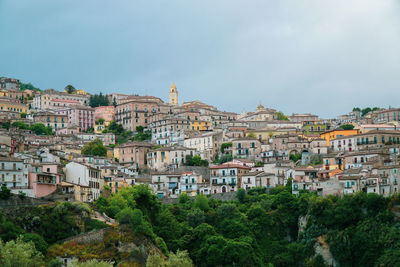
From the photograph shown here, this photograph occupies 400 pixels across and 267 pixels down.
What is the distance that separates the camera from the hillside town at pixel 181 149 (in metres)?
73.8

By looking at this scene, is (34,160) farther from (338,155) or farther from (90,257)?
(338,155)

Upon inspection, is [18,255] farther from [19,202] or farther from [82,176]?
[82,176]

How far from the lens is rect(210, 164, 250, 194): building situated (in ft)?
288

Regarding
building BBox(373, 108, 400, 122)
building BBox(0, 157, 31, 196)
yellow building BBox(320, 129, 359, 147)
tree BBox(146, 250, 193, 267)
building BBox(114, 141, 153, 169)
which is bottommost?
tree BBox(146, 250, 193, 267)

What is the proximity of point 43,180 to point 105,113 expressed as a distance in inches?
2901

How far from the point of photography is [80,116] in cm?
13625

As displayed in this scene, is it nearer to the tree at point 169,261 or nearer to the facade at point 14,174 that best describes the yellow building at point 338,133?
the tree at point 169,261

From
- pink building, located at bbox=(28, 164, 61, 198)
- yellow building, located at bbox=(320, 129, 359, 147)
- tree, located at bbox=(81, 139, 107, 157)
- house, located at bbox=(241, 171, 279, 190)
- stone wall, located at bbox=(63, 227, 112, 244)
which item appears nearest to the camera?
stone wall, located at bbox=(63, 227, 112, 244)

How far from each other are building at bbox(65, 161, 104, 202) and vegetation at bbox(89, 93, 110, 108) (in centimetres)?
8209

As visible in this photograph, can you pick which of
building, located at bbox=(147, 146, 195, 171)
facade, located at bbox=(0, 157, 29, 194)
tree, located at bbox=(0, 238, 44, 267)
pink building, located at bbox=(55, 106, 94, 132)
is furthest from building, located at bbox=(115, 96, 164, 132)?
tree, located at bbox=(0, 238, 44, 267)

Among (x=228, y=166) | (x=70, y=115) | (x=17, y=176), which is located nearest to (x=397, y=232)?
(x=228, y=166)

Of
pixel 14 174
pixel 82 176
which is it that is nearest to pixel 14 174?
pixel 14 174

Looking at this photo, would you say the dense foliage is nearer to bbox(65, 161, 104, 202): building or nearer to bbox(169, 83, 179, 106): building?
bbox(65, 161, 104, 202): building

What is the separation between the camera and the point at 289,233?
79.0 m
